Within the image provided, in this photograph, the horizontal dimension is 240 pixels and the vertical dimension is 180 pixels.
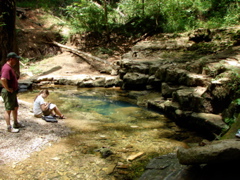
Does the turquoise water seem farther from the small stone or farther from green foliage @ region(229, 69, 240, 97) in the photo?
green foliage @ region(229, 69, 240, 97)

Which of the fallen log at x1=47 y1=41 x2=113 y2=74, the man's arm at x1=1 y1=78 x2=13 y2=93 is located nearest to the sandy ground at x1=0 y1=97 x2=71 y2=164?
the man's arm at x1=1 y1=78 x2=13 y2=93

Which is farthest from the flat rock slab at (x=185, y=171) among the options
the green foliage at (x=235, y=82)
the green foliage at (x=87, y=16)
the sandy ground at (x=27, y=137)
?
the green foliage at (x=87, y=16)

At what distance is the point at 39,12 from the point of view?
69.9ft

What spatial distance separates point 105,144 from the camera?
14.9ft

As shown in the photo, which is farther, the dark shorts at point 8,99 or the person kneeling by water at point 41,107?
the person kneeling by water at point 41,107

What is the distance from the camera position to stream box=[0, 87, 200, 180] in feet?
11.3

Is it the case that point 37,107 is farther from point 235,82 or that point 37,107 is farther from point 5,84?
point 235,82

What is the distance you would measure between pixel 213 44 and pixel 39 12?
18015 millimetres

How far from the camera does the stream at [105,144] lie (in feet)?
11.3

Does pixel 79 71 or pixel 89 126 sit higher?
pixel 79 71

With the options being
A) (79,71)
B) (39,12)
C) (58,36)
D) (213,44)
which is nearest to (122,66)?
→ (79,71)

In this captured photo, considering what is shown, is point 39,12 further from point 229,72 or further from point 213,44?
point 229,72

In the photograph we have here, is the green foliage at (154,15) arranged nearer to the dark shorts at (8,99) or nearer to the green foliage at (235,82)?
the green foliage at (235,82)

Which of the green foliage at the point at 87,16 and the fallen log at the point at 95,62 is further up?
the green foliage at the point at 87,16
